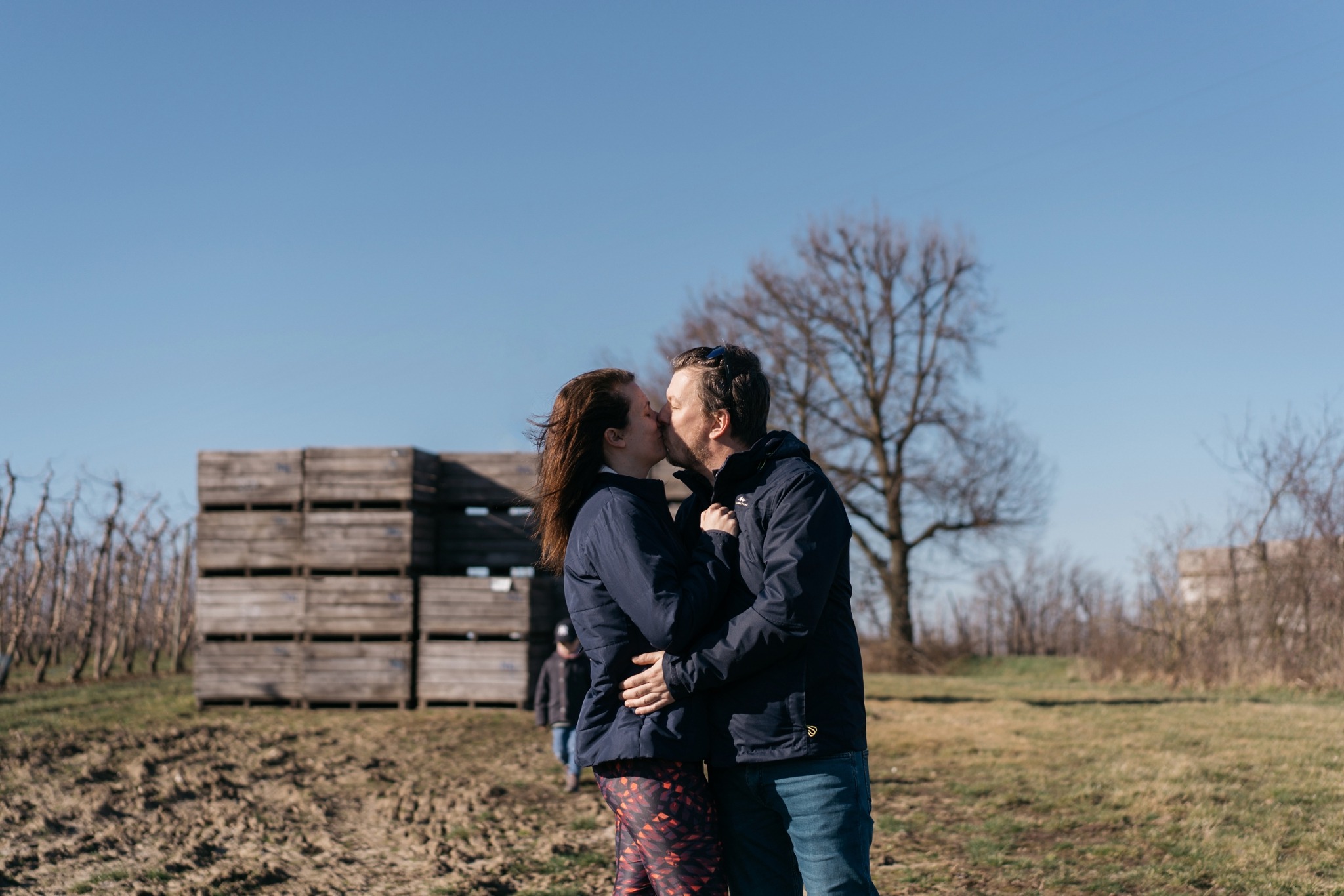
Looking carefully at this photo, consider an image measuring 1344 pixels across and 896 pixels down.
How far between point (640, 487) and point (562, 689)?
5314 mm

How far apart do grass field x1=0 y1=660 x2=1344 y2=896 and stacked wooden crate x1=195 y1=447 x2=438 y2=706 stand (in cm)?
41

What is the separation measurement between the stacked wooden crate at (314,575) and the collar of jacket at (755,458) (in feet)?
28.5

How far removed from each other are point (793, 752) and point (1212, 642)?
14.5 metres

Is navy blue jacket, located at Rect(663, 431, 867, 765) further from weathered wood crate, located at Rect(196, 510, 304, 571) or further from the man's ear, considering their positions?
weathered wood crate, located at Rect(196, 510, 304, 571)

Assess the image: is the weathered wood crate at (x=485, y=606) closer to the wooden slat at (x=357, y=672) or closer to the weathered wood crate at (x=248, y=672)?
the wooden slat at (x=357, y=672)

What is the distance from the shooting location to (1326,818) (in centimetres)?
577

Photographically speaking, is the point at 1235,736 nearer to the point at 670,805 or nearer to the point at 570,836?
the point at 570,836

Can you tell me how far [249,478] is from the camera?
37.1ft

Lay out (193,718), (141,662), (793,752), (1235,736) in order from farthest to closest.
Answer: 1. (141,662)
2. (193,718)
3. (1235,736)
4. (793,752)

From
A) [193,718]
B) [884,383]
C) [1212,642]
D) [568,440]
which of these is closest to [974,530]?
[884,383]

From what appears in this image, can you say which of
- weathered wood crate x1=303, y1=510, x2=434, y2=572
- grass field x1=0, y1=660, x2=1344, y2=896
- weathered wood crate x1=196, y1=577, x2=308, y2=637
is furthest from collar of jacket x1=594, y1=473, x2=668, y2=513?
weathered wood crate x1=196, y1=577, x2=308, y2=637

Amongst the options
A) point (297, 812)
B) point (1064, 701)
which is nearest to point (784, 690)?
point (297, 812)

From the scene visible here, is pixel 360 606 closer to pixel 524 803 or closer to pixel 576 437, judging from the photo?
pixel 524 803

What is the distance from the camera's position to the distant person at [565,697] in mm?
7613
